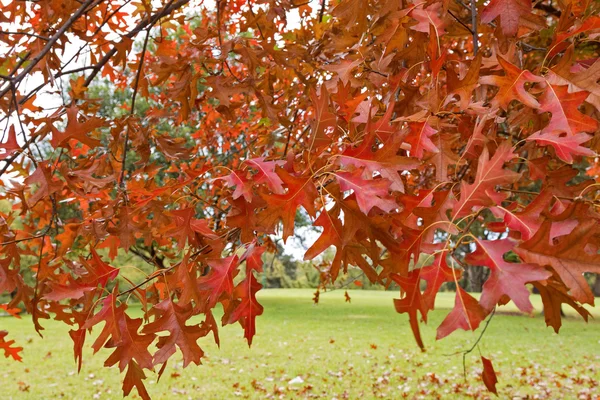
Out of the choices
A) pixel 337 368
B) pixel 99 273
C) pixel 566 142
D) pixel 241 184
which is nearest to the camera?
pixel 566 142

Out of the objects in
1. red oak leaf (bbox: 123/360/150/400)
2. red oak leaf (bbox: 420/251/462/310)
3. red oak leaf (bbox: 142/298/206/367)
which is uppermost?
red oak leaf (bbox: 420/251/462/310)

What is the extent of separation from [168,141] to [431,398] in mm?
3853

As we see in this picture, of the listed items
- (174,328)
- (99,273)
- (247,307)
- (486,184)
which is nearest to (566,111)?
(486,184)

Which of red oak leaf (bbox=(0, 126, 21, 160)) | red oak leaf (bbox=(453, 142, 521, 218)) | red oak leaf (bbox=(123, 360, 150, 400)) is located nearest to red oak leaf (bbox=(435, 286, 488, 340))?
red oak leaf (bbox=(453, 142, 521, 218))

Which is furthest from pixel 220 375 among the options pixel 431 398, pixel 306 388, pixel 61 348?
pixel 61 348

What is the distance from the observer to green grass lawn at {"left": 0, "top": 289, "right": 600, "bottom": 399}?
5.18m

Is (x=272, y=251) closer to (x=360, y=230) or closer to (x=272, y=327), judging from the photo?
(x=360, y=230)

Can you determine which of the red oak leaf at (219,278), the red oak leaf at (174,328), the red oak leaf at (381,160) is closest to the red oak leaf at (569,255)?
the red oak leaf at (381,160)

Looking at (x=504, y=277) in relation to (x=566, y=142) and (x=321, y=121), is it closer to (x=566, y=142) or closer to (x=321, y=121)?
(x=566, y=142)

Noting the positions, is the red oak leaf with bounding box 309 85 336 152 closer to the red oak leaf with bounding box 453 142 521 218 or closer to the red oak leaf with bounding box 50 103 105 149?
the red oak leaf with bounding box 453 142 521 218

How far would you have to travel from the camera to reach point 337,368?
6.30 meters

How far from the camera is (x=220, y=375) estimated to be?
5988 millimetres

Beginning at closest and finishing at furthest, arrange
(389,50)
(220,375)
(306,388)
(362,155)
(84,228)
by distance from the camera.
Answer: (362,155)
(389,50)
(84,228)
(306,388)
(220,375)

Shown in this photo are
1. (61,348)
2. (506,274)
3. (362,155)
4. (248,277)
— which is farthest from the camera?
(61,348)
